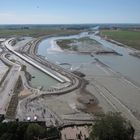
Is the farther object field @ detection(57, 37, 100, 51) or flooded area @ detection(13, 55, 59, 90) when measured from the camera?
field @ detection(57, 37, 100, 51)

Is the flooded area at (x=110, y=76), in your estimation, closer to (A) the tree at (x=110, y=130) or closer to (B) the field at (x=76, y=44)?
(A) the tree at (x=110, y=130)

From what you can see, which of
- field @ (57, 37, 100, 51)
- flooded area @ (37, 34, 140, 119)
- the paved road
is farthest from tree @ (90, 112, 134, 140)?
field @ (57, 37, 100, 51)

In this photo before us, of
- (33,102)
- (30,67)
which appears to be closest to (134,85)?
(33,102)

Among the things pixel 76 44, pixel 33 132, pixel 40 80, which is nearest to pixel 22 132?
pixel 33 132

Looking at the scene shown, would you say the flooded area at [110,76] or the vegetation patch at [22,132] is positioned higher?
the vegetation patch at [22,132]

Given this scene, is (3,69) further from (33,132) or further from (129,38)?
(129,38)

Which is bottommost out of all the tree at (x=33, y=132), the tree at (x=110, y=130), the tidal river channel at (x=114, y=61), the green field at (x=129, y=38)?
the green field at (x=129, y=38)

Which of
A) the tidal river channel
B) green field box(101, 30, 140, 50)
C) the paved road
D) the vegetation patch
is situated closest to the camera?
the vegetation patch

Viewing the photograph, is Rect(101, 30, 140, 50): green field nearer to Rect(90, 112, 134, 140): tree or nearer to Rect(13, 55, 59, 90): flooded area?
Rect(13, 55, 59, 90): flooded area

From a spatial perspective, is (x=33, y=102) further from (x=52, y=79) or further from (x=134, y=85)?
(x=134, y=85)

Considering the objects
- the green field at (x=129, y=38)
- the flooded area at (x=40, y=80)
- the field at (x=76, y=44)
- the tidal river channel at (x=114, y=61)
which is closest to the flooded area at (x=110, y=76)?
the tidal river channel at (x=114, y=61)

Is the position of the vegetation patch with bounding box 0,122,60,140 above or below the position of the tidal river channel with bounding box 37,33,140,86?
above
